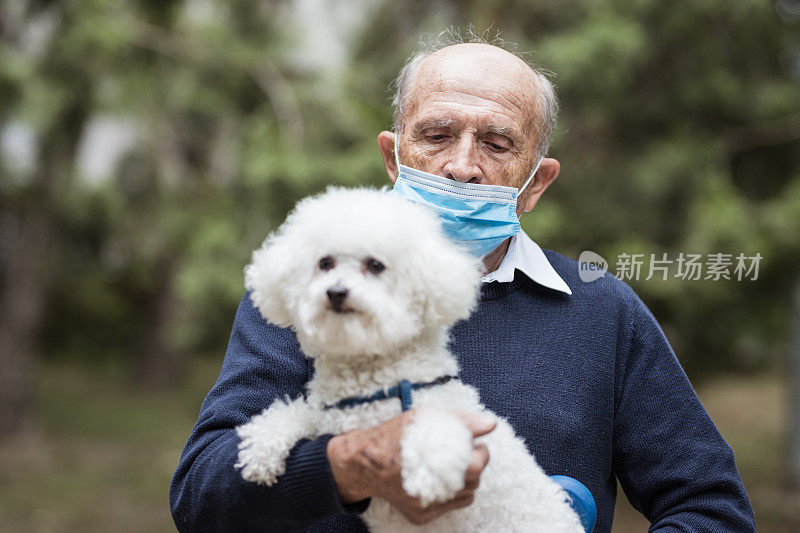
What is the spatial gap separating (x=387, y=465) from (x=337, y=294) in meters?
0.36

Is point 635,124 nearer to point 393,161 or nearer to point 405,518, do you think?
point 393,161

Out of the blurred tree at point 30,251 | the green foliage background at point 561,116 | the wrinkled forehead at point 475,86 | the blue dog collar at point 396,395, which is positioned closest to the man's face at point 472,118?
the wrinkled forehead at point 475,86

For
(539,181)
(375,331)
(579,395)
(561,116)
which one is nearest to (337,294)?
(375,331)

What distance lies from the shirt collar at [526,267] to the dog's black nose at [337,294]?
778 millimetres

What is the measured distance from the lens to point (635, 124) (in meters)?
7.36

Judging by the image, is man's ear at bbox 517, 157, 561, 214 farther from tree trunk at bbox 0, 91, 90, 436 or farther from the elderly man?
tree trunk at bbox 0, 91, 90, 436

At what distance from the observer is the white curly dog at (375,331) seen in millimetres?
1583

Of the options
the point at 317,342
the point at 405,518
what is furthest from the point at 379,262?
the point at 405,518

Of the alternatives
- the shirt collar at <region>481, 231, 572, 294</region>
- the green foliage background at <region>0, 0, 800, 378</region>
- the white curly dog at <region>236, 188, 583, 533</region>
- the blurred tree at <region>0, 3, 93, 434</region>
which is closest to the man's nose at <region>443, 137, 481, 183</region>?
the shirt collar at <region>481, 231, 572, 294</region>

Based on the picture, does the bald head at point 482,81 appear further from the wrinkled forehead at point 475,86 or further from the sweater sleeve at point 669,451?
the sweater sleeve at point 669,451

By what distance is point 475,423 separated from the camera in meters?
1.55

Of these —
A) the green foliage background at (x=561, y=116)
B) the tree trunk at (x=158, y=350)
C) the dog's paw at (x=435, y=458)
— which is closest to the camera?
the dog's paw at (x=435, y=458)

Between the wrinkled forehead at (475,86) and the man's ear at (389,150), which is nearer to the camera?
the wrinkled forehead at (475,86)

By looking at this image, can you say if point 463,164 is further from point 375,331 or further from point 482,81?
point 375,331
